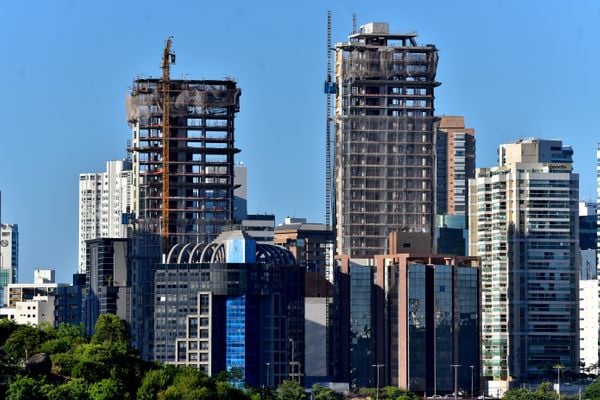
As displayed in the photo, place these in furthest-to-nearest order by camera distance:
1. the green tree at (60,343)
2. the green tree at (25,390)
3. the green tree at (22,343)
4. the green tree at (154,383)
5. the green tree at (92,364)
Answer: the green tree at (60,343), the green tree at (22,343), the green tree at (154,383), the green tree at (92,364), the green tree at (25,390)

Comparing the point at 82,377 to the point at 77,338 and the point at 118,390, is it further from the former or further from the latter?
the point at 77,338

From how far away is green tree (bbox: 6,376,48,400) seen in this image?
161375 mm

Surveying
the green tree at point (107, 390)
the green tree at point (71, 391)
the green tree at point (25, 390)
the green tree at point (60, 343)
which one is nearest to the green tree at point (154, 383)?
the green tree at point (107, 390)

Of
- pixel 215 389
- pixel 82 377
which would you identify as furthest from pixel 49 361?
pixel 215 389

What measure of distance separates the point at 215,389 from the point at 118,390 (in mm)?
14955

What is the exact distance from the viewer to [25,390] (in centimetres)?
16212

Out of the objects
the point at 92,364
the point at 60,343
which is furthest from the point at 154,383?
the point at 60,343

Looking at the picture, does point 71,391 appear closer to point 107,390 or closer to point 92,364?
point 107,390

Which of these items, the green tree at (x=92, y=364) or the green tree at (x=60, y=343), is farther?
the green tree at (x=60, y=343)

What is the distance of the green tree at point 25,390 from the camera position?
529ft

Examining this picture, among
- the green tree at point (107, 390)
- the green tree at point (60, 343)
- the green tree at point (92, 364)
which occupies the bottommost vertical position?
the green tree at point (107, 390)

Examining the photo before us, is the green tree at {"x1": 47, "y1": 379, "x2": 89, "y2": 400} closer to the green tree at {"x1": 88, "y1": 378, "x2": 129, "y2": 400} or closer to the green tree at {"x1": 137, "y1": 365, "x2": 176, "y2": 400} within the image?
the green tree at {"x1": 88, "y1": 378, "x2": 129, "y2": 400}

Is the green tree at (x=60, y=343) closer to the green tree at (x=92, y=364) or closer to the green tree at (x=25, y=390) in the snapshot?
the green tree at (x=92, y=364)

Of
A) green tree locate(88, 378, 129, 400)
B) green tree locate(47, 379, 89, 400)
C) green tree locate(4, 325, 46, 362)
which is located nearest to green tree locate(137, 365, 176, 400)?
green tree locate(88, 378, 129, 400)
